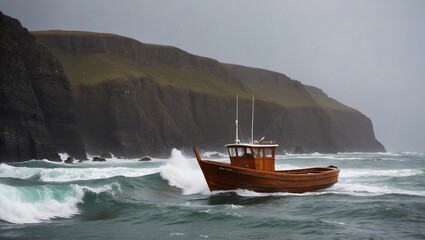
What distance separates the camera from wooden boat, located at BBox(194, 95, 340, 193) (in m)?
24.8

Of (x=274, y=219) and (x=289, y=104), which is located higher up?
(x=289, y=104)

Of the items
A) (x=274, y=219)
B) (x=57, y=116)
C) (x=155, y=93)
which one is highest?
(x=155, y=93)

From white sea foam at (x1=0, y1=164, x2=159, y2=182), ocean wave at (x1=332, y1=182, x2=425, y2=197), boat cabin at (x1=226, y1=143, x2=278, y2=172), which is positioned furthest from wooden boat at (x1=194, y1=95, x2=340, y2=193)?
white sea foam at (x1=0, y1=164, x2=159, y2=182)

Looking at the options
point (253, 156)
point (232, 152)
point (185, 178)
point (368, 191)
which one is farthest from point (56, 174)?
point (368, 191)

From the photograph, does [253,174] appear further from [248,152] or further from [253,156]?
[248,152]

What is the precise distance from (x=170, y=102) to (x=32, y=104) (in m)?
51.6

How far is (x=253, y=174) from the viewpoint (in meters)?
24.7

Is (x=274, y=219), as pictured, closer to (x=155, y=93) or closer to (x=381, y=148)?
(x=155, y=93)

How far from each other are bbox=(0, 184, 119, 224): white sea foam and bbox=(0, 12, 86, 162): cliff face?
3549 cm

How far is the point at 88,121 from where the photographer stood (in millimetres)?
91000

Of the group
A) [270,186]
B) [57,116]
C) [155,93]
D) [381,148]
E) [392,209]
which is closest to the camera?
[392,209]

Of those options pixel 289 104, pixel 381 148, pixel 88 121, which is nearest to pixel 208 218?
pixel 88 121

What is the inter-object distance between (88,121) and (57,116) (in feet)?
66.1

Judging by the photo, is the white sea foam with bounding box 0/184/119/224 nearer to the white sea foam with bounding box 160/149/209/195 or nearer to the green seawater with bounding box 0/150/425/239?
the green seawater with bounding box 0/150/425/239
